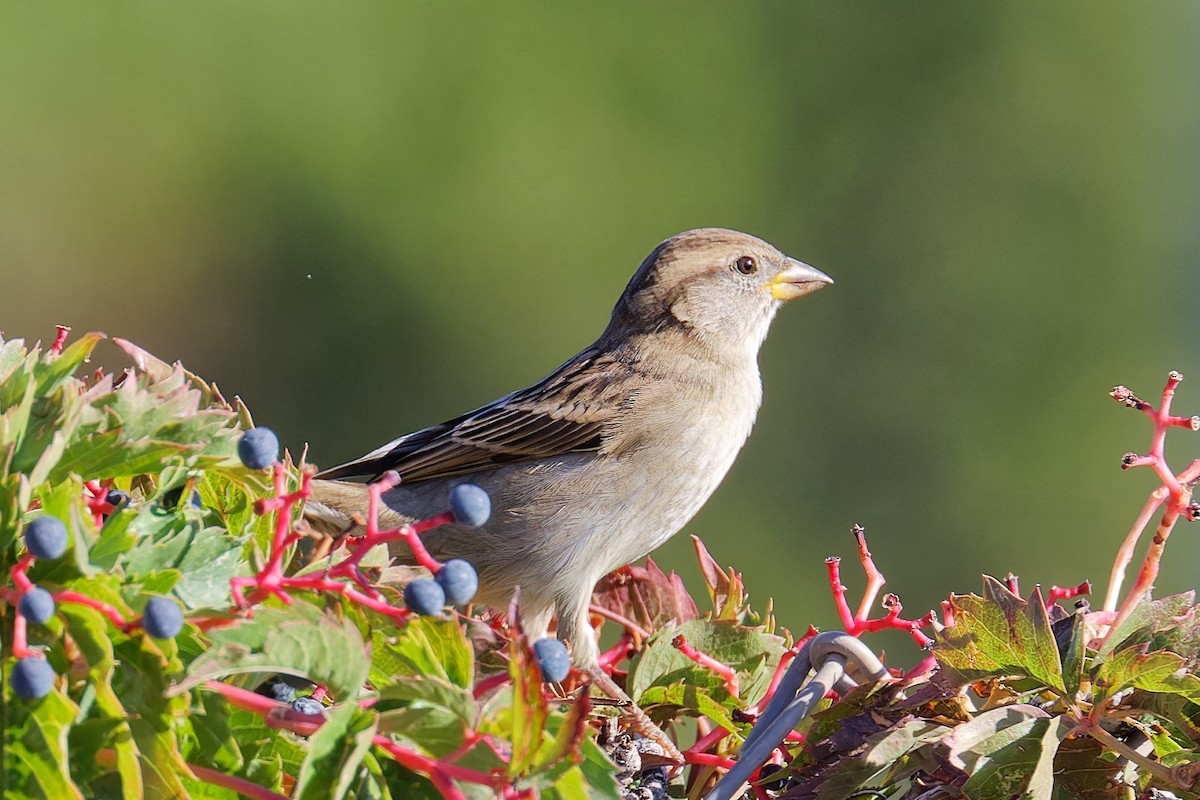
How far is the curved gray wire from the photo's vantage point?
1.21 m

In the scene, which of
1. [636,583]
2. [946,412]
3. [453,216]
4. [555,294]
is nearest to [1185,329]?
[946,412]

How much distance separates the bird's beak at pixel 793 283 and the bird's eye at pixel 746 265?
58 mm

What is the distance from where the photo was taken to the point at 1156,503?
1.43 meters

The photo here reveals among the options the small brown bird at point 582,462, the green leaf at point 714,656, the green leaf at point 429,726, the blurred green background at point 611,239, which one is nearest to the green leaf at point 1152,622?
the green leaf at point 714,656

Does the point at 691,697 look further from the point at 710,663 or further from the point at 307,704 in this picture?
the point at 307,704

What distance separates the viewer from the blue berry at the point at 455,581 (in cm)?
109

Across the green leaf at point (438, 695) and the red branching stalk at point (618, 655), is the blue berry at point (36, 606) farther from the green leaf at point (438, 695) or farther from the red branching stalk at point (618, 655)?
the red branching stalk at point (618, 655)

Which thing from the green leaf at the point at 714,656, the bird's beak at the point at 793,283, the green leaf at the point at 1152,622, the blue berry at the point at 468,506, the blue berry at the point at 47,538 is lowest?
the green leaf at the point at 714,656

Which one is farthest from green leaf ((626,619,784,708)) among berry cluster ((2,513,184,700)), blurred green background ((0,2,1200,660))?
blurred green background ((0,2,1200,660))

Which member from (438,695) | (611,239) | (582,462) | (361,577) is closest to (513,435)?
(582,462)

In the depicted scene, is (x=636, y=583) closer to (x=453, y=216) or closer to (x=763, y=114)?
(x=453, y=216)

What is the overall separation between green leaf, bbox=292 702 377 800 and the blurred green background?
612 centimetres

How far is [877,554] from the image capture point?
816 centimetres

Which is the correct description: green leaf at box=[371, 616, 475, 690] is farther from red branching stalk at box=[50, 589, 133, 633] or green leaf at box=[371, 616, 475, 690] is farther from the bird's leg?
the bird's leg
